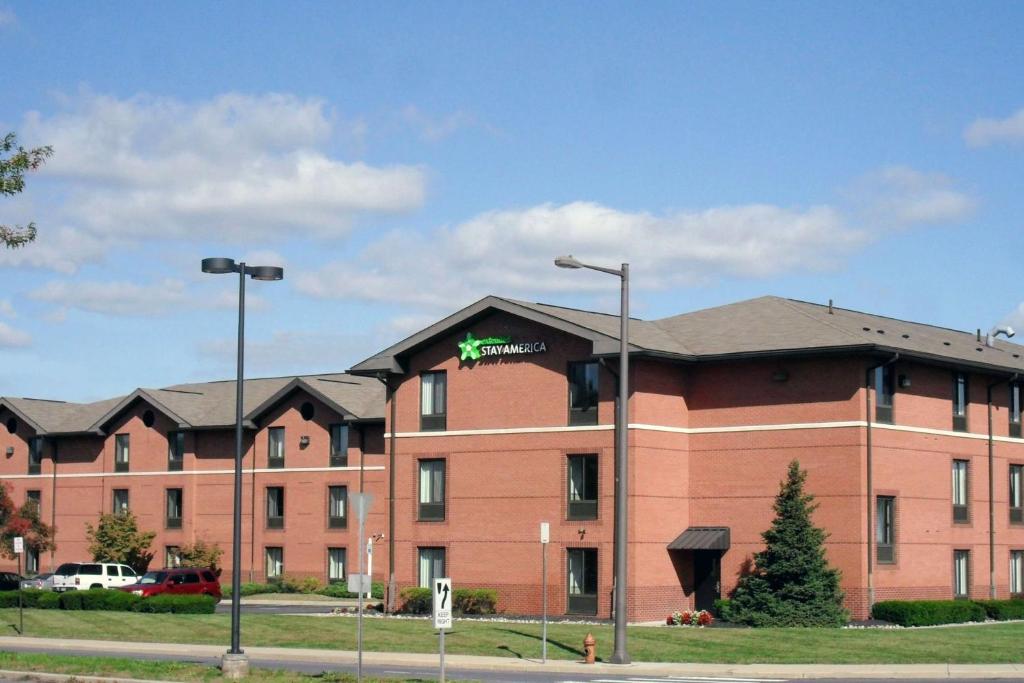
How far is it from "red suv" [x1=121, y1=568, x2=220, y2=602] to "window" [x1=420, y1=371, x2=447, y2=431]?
13.0 meters

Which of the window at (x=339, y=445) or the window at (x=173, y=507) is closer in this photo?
the window at (x=339, y=445)

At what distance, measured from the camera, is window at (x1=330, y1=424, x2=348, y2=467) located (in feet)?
238

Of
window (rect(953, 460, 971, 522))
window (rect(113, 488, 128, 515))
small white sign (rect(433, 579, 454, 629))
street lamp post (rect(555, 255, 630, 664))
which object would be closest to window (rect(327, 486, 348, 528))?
window (rect(113, 488, 128, 515))

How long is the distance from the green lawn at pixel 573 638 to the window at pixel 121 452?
31924 millimetres

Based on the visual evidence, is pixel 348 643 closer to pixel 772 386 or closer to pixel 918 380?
pixel 772 386

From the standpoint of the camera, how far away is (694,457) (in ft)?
168

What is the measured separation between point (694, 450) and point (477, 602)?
902 cm

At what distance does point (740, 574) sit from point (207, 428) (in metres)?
35.7

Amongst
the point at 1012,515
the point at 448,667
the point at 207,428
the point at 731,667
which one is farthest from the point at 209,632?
the point at 207,428

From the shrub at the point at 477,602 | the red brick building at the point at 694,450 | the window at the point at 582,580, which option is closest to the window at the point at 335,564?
the red brick building at the point at 694,450

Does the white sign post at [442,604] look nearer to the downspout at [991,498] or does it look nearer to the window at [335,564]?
the downspout at [991,498]

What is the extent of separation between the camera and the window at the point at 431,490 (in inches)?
2124

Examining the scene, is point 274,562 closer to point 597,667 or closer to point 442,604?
point 597,667

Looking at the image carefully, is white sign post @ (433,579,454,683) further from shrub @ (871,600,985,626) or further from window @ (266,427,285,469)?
window @ (266,427,285,469)
